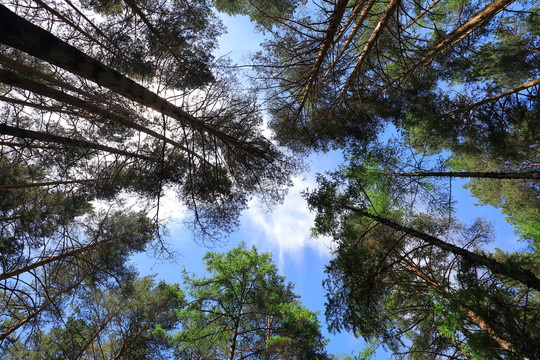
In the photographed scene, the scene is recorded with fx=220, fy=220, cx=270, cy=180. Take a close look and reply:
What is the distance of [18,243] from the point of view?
6484 millimetres

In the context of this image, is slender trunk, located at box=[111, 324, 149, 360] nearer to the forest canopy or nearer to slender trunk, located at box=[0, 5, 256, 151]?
the forest canopy

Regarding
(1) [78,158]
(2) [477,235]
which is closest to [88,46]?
(1) [78,158]

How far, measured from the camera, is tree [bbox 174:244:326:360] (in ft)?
25.6

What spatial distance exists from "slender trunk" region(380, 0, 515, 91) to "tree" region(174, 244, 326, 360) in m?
8.00

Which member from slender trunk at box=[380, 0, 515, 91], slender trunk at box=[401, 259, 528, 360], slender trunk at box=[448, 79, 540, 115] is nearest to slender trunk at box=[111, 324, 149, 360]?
slender trunk at box=[401, 259, 528, 360]

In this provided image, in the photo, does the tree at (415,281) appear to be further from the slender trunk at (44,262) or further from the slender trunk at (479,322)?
the slender trunk at (44,262)

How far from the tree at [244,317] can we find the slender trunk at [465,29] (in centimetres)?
800

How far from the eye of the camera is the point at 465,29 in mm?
5137

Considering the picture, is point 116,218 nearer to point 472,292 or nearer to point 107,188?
point 107,188

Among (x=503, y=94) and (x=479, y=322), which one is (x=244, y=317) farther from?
(x=503, y=94)

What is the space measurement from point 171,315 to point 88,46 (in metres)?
9.56

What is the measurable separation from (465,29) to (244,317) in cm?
1113

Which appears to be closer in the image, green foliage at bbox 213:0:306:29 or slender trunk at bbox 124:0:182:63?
slender trunk at bbox 124:0:182:63

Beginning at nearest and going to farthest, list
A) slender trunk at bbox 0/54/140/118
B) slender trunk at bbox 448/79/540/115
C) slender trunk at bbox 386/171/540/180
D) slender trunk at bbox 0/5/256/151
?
slender trunk at bbox 0/5/256/151 < slender trunk at bbox 0/54/140/118 < slender trunk at bbox 386/171/540/180 < slender trunk at bbox 448/79/540/115
